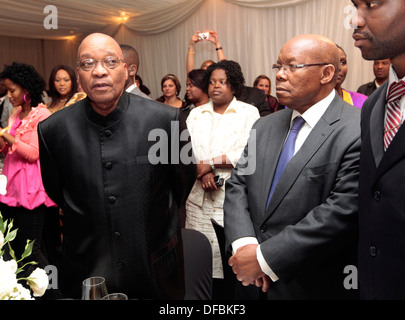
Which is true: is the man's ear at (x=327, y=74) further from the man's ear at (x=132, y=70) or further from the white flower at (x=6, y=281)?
the man's ear at (x=132, y=70)

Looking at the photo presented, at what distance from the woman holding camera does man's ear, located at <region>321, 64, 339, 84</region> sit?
1141mm

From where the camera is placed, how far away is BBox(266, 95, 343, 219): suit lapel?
1.56 metres

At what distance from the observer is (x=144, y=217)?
5.44 feet

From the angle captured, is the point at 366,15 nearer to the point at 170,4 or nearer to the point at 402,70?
the point at 402,70

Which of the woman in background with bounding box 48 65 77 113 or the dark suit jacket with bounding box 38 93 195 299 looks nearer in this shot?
the dark suit jacket with bounding box 38 93 195 299

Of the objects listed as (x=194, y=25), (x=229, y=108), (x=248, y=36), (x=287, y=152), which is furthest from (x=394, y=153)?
(x=194, y=25)

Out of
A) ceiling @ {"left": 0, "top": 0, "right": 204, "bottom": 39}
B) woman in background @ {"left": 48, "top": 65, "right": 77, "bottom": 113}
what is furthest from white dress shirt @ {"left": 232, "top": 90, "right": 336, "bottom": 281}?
ceiling @ {"left": 0, "top": 0, "right": 204, "bottom": 39}

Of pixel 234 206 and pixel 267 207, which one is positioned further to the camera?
pixel 234 206

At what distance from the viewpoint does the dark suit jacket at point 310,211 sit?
4.82 ft

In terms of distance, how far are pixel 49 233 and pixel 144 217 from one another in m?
1.88

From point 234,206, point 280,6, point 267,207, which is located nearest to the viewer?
point 267,207

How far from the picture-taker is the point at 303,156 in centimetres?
157

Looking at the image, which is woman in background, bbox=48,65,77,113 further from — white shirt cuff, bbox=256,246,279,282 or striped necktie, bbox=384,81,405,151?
striped necktie, bbox=384,81,405,151
